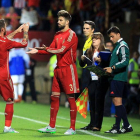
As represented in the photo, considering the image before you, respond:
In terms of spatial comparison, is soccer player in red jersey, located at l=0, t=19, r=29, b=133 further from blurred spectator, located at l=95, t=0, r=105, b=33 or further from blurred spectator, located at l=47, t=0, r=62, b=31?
blurred spectator, located at l=47, t=0, r=62, b=31

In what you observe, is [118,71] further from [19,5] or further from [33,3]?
[19,5]

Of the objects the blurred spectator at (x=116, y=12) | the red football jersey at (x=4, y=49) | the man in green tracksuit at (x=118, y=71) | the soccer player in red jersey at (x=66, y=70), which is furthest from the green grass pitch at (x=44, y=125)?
the blurred spectator at (x=116, y=12)

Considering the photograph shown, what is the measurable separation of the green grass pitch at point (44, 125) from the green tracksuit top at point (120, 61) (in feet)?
3.75

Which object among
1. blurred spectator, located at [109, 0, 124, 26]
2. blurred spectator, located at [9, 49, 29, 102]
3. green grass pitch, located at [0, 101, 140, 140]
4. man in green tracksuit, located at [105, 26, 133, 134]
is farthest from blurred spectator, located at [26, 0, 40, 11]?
man in green tracksuit, located at [105, 26, 133, 134]

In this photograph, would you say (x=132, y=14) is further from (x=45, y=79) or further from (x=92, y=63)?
(x=92, y=63)

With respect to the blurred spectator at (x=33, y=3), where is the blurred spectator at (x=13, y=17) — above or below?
below

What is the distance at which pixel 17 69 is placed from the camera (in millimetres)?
19156

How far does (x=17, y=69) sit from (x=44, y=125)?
23.6 feet

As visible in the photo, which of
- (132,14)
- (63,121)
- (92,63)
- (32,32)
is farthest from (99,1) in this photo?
(92,63)

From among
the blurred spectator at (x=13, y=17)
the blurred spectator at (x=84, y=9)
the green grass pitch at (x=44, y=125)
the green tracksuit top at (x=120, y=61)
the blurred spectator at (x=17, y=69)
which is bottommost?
the green grass pitch at (x=44, y=125)

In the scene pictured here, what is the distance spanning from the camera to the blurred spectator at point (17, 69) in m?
19.2

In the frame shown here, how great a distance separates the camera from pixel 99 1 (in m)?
21.7

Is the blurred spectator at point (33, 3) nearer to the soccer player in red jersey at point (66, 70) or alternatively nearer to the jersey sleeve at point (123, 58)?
the soccer player in red jersey at point (66, 70)

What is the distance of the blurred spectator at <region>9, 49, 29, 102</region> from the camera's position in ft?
62.8
